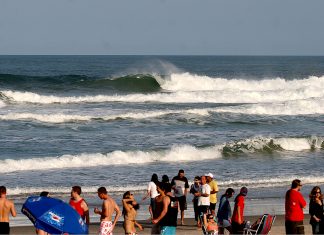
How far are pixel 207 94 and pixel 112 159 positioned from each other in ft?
90.6

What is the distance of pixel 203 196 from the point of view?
51.0ft

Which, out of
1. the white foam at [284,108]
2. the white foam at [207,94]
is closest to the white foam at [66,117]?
the white foam at [284,108]

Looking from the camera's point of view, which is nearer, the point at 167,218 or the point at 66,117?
the point at 167,218

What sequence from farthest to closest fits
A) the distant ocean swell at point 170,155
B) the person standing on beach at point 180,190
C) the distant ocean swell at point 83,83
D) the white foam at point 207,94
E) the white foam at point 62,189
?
the distant ocean swell at point 83,83
the white foam at point 207,94
the distant ocean swell at point 170,155
the white foam at point 62,189
the person standing on beach at point 180,190

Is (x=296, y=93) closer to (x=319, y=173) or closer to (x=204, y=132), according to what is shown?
(x=204, y=132)

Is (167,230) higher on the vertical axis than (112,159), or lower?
higher

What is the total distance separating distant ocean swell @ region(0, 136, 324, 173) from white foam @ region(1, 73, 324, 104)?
61.8 ft

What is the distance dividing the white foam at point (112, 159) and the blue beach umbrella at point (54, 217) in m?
13.2

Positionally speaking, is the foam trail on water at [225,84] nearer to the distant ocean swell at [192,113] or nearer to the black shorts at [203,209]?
the distant ocean swell at [192,113]

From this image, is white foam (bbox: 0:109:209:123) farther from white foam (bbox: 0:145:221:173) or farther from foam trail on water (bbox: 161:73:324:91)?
foam trail on water (bbox: 161:73:324:91)

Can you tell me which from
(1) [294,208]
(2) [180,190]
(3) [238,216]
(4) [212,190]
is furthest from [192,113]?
(1) [294,208]

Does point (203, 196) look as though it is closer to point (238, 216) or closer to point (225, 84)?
point (238, 216)

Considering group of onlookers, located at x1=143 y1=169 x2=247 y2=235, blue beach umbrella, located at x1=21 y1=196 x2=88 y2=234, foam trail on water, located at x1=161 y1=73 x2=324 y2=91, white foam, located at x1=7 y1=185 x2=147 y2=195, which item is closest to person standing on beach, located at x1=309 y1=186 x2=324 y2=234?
group of onlookers, located at x1=143 y1=169 x2=247 y2=235

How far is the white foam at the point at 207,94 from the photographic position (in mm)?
48694
